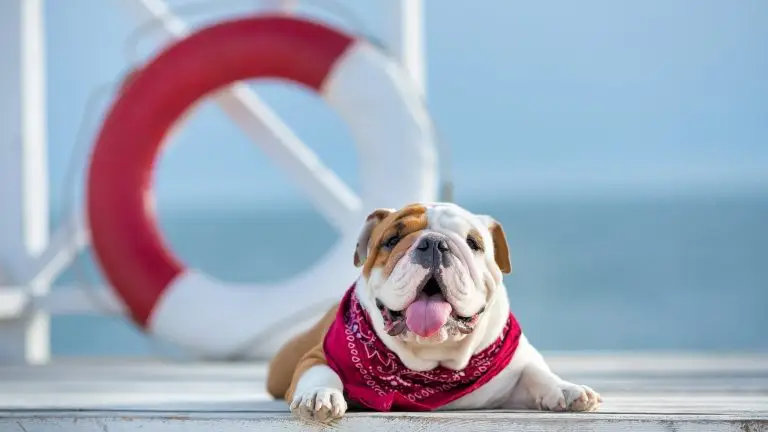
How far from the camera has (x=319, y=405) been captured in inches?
75.3

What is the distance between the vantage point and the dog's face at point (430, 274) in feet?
6.25

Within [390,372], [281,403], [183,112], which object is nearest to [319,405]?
[390,372]

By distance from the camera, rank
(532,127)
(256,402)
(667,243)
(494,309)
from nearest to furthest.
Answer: (494,309) → (256,402) → (667,243) → (532,127)

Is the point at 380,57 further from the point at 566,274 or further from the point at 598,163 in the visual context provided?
the point at 598,163

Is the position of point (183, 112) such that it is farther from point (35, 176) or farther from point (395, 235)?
point (395, 235)

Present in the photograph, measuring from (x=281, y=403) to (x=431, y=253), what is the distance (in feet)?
1.76

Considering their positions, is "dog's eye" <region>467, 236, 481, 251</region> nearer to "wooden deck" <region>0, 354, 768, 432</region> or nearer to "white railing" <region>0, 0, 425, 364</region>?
"wooden deck" <region>0, 354, 768, 432</region>

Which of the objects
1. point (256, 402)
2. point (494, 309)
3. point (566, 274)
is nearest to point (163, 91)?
point (256, 402)

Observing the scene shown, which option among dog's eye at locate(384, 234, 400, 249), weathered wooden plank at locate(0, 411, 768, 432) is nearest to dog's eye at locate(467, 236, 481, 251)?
dog's eye at locate(384, 234, 400, 249)

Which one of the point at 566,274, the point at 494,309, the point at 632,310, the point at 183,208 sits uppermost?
the point at 183,208

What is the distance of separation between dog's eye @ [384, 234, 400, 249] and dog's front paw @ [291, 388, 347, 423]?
239 mm

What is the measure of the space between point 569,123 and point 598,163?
15.8 ft

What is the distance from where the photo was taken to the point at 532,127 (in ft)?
71.0

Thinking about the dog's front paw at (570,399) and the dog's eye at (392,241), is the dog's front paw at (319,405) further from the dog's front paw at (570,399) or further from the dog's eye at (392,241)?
the dog's front paw at (570,399)
